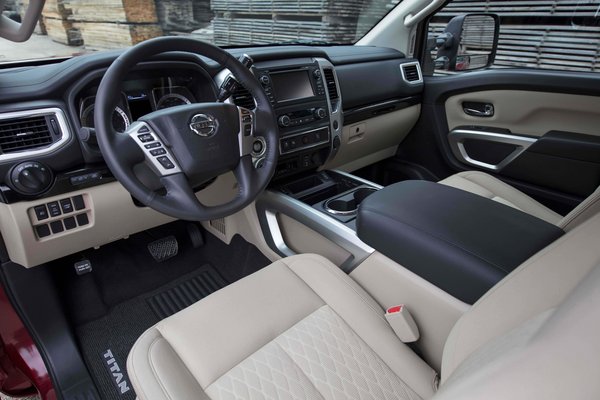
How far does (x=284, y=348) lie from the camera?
928 millimetres

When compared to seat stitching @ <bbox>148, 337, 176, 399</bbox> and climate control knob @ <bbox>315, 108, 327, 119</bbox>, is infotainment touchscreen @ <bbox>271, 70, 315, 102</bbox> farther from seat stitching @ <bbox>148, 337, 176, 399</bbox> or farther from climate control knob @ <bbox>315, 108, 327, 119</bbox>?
seat stitching @ <bbox>148, 337, 176, 399</bbox>

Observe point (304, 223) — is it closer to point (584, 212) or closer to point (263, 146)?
point (263, 146)

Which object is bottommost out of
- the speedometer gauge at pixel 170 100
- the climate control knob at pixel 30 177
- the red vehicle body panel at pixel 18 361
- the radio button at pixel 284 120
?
the red vehicle body panel at pixel 18 361

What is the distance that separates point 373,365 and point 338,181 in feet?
3.09

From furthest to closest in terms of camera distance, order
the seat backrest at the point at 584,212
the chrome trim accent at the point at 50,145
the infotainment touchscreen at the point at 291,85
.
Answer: the infotainment touchscreen at the point at 291,85
the chrome trim accent at the point at 50,145
the seat backrest at the point at 584,212

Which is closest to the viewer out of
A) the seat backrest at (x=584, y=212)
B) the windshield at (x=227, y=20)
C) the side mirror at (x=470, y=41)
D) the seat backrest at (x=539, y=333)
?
the seat backrest at (x=539, y=333)

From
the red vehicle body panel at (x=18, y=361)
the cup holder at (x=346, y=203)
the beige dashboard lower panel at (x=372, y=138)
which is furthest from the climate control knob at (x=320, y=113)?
the red vehicle body panel at (x=18, y=361)

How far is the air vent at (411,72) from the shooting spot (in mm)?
2146

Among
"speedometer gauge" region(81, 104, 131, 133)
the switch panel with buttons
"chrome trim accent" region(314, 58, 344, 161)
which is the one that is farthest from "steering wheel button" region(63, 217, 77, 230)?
"chrome trim accent" region(314, 58, 344, 161)

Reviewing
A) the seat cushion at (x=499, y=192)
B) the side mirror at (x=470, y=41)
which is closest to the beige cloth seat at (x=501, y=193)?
the seat cushion at (x=499, y=192)

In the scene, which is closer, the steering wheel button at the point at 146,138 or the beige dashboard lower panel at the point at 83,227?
the steering wheel button at the point at 146,138

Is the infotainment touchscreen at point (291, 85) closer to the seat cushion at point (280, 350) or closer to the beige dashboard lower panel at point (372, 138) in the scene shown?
the beige dashboard lower panel at point (372, 138)

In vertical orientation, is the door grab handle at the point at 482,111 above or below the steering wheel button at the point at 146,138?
below

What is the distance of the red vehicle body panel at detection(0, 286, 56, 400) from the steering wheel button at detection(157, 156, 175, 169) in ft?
2.69
